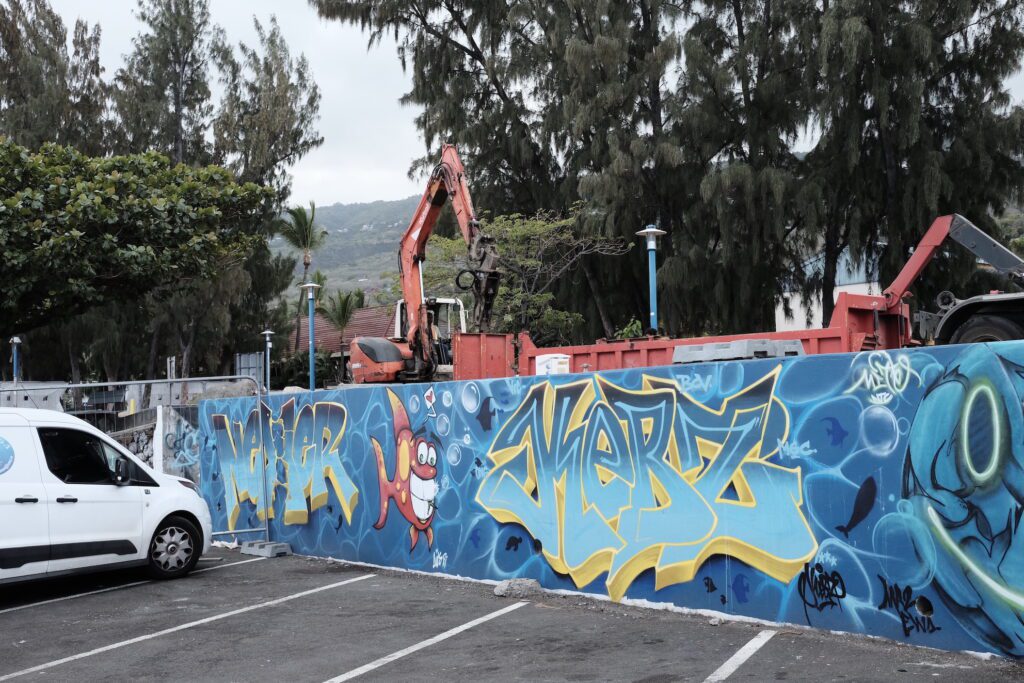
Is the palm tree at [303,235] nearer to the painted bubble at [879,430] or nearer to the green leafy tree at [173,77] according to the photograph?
the green leafy tree at [173,77]

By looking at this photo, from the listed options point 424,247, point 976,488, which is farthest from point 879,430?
point 424,247

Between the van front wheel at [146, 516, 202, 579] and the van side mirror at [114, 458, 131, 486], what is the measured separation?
0.70m

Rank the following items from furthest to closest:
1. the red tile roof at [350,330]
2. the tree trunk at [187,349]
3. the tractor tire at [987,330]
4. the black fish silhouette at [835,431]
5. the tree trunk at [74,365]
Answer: the red tile roof at [350,330], the tree trunk at [187,349], the tree trunk at [74,365], the tractor tire at [987,330], the black fish silhouette at [835,431]

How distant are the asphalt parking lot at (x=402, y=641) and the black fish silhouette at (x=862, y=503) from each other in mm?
797

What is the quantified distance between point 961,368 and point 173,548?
8.70m

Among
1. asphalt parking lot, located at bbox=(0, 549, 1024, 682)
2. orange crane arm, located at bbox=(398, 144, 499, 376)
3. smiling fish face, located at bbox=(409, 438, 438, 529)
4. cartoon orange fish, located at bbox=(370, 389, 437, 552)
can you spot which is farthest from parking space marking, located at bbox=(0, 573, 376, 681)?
orange crane arm, located at bbox=(398, 144, 499, 376)

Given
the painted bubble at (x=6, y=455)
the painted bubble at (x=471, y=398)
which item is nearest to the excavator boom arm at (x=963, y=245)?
the painted bubble at (x=471, y=398)

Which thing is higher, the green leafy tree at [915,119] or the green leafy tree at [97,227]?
the green leafy tree at [915,119]

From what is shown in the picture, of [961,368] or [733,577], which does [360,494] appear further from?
[961,368]

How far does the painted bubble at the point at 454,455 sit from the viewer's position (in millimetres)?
10375

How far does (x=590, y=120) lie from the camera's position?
29359mm

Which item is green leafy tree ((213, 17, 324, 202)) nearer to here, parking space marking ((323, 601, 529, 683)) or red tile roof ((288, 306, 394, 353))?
red tile roof ((288, 306, 394, 353))

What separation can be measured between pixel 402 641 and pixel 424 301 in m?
12.4

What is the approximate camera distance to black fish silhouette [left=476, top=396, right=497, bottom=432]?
1005 cm
